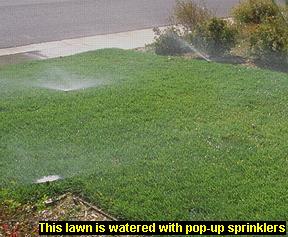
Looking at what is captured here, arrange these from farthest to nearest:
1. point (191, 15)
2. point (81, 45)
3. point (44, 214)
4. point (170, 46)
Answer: point (81, 45) < point (191, 15) < point (170, 46) < point (44, 214)

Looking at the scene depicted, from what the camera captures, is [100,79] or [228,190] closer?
[228,190]

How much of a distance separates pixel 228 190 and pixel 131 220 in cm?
86

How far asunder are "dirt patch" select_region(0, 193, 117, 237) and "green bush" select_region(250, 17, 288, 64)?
4887 mm

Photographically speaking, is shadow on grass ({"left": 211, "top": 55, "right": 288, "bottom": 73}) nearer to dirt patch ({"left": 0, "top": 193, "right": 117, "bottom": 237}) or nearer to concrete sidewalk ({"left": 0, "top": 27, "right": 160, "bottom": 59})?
concrete sidewalk ({"left": 0, "top": 27, "right": 160, "bottom": 59})

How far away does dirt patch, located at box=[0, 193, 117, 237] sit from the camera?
148 inches

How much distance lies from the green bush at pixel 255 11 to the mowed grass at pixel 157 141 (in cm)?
226

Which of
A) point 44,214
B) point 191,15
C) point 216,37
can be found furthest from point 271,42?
point 44,214

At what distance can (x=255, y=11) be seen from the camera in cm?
952

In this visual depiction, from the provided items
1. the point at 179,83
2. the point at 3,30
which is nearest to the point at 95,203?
the point at 179,83

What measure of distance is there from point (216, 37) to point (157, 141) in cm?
403

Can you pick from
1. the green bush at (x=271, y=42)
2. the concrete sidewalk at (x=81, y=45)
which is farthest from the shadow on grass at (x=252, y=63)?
the concrete sidewalk at (x=81, y=45)

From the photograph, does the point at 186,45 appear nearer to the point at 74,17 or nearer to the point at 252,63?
the point at 252,63

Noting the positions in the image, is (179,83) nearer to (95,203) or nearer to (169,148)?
(169,148)

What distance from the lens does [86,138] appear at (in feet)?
16.8
